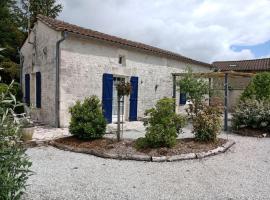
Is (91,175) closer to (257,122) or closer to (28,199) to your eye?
(28,199)

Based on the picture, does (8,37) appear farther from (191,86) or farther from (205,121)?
(205,121)

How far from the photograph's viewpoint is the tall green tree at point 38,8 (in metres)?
23.3

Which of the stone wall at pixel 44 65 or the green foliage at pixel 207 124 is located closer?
the green foliage at pixel 207 124

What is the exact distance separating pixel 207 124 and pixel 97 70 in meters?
5.14

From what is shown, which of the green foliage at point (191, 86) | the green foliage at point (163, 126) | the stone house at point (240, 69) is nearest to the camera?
the green foliage at point (163, 126)

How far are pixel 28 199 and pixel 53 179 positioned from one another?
Answer: 0.98m

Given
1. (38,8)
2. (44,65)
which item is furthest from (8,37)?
(44,65)

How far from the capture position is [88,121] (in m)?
7.80

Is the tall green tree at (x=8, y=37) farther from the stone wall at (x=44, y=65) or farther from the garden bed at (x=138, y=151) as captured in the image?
the garden bed at (x=138, y=151)

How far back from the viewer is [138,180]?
5.08 meters

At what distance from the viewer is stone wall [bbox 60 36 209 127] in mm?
10383

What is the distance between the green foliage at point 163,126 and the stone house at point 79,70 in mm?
4275

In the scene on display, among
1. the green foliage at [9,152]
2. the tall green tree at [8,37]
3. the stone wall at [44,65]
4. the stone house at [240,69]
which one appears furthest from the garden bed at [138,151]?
the stone house at [240,69]

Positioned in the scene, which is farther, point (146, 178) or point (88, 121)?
point (88, 121)
